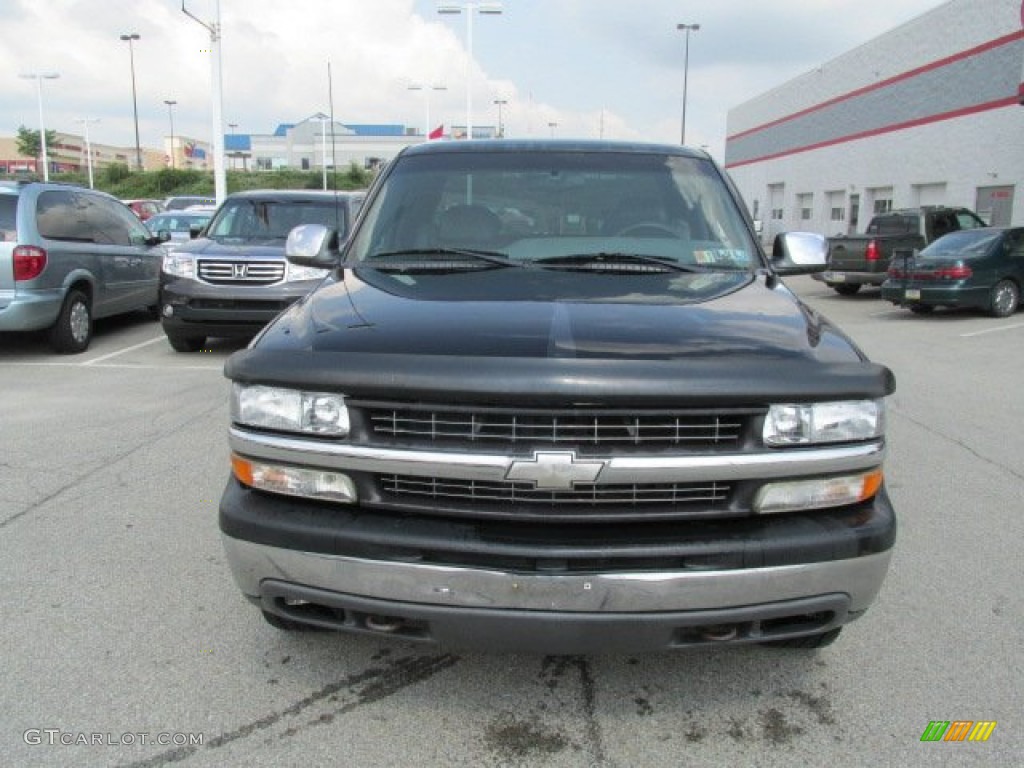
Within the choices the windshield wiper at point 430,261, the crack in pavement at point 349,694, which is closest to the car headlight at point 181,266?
the windshield wiper at point 430,261

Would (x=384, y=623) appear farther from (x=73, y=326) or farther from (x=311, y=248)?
(x=73, y=326)

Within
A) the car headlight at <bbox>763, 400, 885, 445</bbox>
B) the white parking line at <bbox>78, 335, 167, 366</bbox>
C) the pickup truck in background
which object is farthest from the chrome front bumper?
the pickup truck in background

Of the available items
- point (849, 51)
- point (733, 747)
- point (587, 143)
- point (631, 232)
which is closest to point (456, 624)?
point (733, 747)

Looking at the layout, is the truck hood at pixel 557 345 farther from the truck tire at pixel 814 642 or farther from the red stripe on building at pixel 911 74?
the red stripe on building at pixel 911 74

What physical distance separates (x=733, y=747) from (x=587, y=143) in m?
2.80

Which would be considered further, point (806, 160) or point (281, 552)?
point (806, 160)

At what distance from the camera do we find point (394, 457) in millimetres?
2311

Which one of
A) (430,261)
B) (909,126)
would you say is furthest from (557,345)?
(909,126)

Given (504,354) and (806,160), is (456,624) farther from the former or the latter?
(806,160)

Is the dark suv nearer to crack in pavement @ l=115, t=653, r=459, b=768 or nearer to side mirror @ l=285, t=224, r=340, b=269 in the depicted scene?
side mirror @ l=285, t=224, r=340, b=269

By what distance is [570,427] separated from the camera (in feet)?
7.43

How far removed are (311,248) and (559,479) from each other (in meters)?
2.24

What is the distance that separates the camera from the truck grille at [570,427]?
226cm

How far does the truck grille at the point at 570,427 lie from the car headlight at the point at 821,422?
8cm
